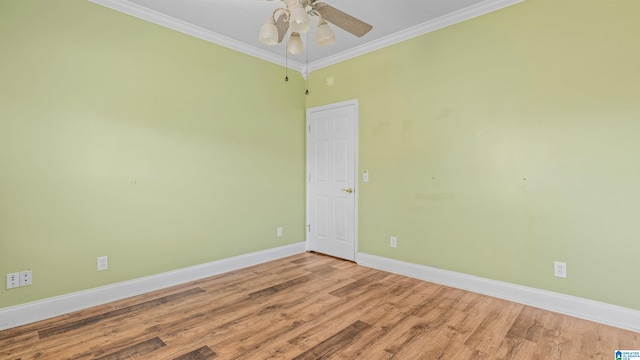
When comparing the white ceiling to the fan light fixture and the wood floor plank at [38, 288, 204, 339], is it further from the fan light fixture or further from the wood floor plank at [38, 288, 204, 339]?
the wood floor plank at [38, 288, 204, 339]

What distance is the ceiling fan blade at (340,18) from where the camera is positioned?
2049mm

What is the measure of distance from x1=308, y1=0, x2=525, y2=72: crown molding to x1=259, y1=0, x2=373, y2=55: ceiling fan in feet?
4.46

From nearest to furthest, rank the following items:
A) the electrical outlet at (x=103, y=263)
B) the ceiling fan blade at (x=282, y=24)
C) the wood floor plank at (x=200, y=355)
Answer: the wood floor plank at (x=200, y=355) → the ceiling fan blade at (x=282, y=24) → the electrical outlet at (x=103, y=263)

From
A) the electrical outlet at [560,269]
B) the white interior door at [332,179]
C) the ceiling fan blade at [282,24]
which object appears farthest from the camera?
the white interior door at [332,179]

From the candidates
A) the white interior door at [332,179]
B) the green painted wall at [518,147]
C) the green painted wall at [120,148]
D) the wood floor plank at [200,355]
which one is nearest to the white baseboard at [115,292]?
the green painted wall at [120,148]

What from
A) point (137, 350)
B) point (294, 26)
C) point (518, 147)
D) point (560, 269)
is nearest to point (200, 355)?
point (137, 350)

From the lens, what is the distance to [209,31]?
3.41 meters

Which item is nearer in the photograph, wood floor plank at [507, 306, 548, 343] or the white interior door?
Result: wood floor plank at [507, 306, 548, 343]

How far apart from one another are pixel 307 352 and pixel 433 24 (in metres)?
3.31

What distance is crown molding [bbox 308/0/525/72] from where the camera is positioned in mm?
2855

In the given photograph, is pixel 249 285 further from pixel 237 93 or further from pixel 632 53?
pixel 632 53

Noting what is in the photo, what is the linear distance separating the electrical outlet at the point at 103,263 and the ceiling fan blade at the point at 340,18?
2801mm

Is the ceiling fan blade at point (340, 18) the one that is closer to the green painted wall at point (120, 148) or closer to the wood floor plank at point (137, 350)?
the green painted wall at point (120, 148)

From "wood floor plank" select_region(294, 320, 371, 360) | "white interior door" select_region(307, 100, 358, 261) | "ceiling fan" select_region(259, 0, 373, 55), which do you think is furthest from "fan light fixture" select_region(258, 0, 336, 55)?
"wood floor plank" select_region(294, 320, 371, 360)
